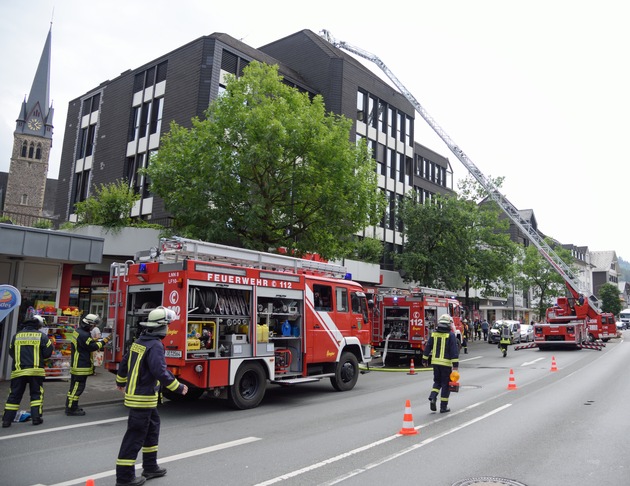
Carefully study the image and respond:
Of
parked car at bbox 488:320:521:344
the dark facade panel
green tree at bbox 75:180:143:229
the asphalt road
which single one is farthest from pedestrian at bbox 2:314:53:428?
parked car at bbox 488:320:521:344

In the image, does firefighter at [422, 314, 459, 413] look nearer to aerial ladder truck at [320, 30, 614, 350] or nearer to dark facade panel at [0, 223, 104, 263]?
dark facade panel at [0, 223, 104, 263]

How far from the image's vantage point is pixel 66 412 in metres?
9.36

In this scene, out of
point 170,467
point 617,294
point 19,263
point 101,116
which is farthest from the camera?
point 617,294

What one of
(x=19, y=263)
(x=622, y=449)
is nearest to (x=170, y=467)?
(x=622, y=449)

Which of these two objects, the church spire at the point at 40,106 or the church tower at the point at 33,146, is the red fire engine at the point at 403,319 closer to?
the church tower at the point at 33,146

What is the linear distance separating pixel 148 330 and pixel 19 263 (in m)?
9.65

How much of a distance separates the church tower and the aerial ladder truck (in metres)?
60.2

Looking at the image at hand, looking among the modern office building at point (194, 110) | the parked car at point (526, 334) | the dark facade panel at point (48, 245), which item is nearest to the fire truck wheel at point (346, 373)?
the dark facade panel at point (48, 245)

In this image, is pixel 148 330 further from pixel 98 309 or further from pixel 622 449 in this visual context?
pixel 98 309

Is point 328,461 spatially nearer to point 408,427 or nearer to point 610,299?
point 408,427

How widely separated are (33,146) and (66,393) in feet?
266

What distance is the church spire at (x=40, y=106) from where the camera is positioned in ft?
259

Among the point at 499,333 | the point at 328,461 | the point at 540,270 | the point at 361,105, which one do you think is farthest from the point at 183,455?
the point at 540,270

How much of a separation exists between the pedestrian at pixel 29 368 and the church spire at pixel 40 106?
83.7m
